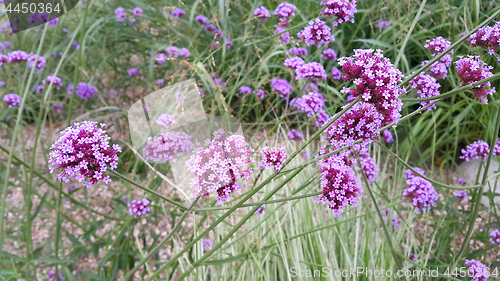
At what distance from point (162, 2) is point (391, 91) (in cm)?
280

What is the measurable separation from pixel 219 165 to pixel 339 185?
0.30 meters

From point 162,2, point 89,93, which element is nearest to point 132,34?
point 162,2

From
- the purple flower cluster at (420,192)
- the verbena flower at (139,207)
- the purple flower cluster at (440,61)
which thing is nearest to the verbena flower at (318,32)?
the purple flower cluster at (440,61)

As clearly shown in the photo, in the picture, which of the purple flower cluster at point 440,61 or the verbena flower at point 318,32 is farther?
the verbena flower at point 318,32

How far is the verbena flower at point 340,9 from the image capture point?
1.09 meters

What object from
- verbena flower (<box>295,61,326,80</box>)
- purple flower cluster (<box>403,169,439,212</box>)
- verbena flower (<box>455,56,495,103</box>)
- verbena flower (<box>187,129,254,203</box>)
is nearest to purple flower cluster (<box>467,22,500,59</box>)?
verbena flower (<box>455,56,495,103</box>)

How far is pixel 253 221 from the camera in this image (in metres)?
1.84

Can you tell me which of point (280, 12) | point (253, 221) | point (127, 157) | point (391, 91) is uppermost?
point (280, 12)

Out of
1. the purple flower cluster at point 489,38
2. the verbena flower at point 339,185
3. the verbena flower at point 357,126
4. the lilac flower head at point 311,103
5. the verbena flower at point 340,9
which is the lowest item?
the verbena flower at point 339,185

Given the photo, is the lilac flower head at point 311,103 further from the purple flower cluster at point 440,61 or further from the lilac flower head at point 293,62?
the purple flower cluster at point 440,61

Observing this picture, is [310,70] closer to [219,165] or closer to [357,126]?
[357,126]

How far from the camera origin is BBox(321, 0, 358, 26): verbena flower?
1.09 m

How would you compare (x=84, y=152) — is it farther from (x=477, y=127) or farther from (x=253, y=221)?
(x=477, y=127)

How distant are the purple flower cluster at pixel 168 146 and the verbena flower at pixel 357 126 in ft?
1.15
